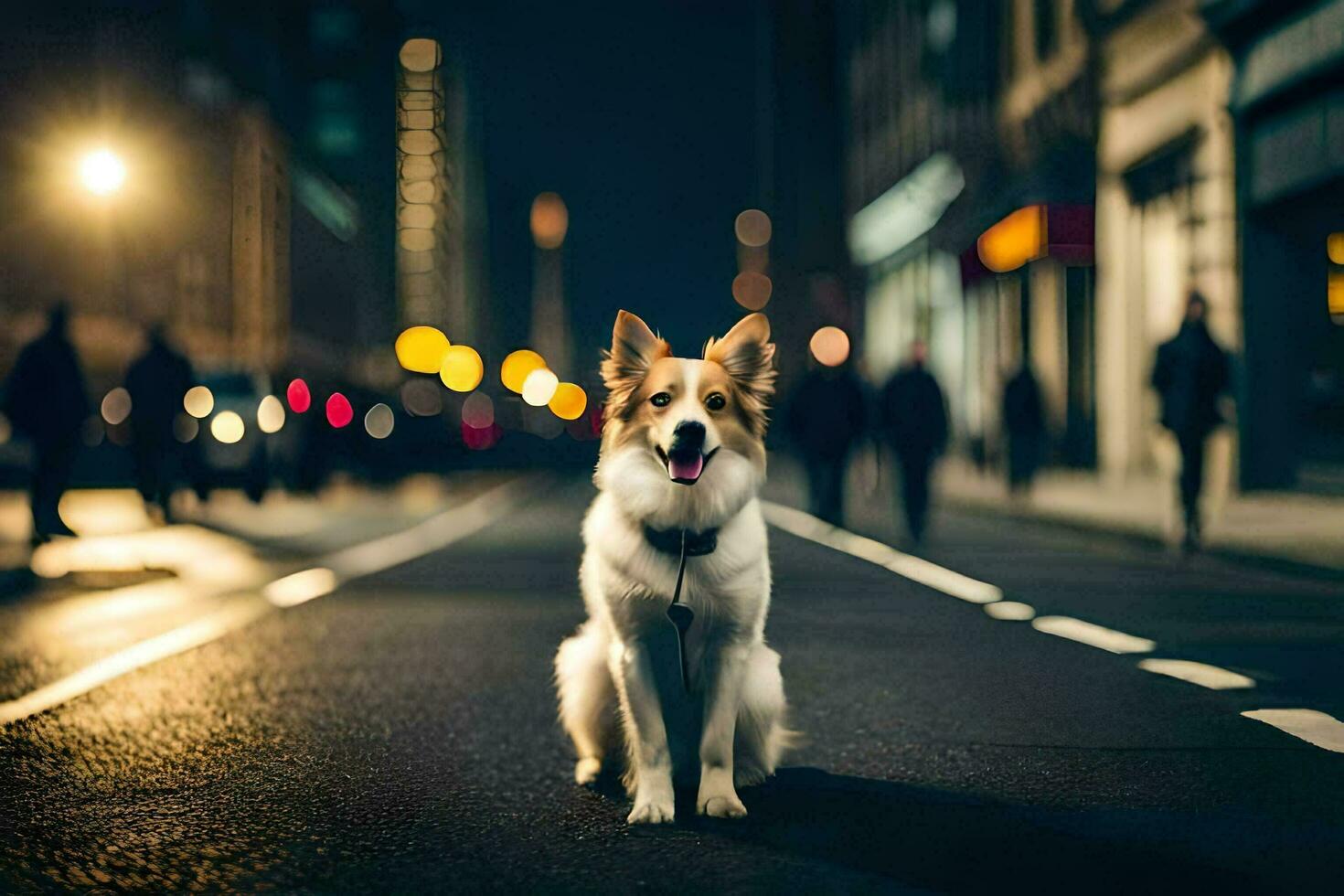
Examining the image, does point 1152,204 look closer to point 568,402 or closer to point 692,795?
point 692,795

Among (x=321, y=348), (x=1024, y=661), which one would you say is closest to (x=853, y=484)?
(x=1024, y=661)

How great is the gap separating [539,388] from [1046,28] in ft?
399

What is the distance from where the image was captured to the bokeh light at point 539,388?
155 meters

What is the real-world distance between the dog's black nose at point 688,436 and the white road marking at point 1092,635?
4866 millimetres

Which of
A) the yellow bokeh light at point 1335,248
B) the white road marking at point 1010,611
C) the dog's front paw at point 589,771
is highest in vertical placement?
the yellow bokeh light at point 1335,248

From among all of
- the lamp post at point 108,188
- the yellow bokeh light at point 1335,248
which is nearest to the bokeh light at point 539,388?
the lamp post at point 108,188

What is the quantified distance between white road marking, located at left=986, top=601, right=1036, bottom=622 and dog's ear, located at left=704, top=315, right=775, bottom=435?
584 centimetres

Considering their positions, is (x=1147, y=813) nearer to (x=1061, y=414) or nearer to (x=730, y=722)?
(x=730, y=722)

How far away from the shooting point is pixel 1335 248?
23.4m

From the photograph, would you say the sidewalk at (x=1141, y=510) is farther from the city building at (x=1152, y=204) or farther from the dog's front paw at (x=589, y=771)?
the dog's front paw at (x=589, y=771)

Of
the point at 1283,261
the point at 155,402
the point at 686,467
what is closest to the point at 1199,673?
the point at 686,467

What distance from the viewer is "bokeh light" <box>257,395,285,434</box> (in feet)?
82.6

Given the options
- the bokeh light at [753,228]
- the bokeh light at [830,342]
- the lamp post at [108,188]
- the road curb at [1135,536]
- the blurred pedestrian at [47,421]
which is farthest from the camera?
the bokeh light at [753,228]

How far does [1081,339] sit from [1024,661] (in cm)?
2620
